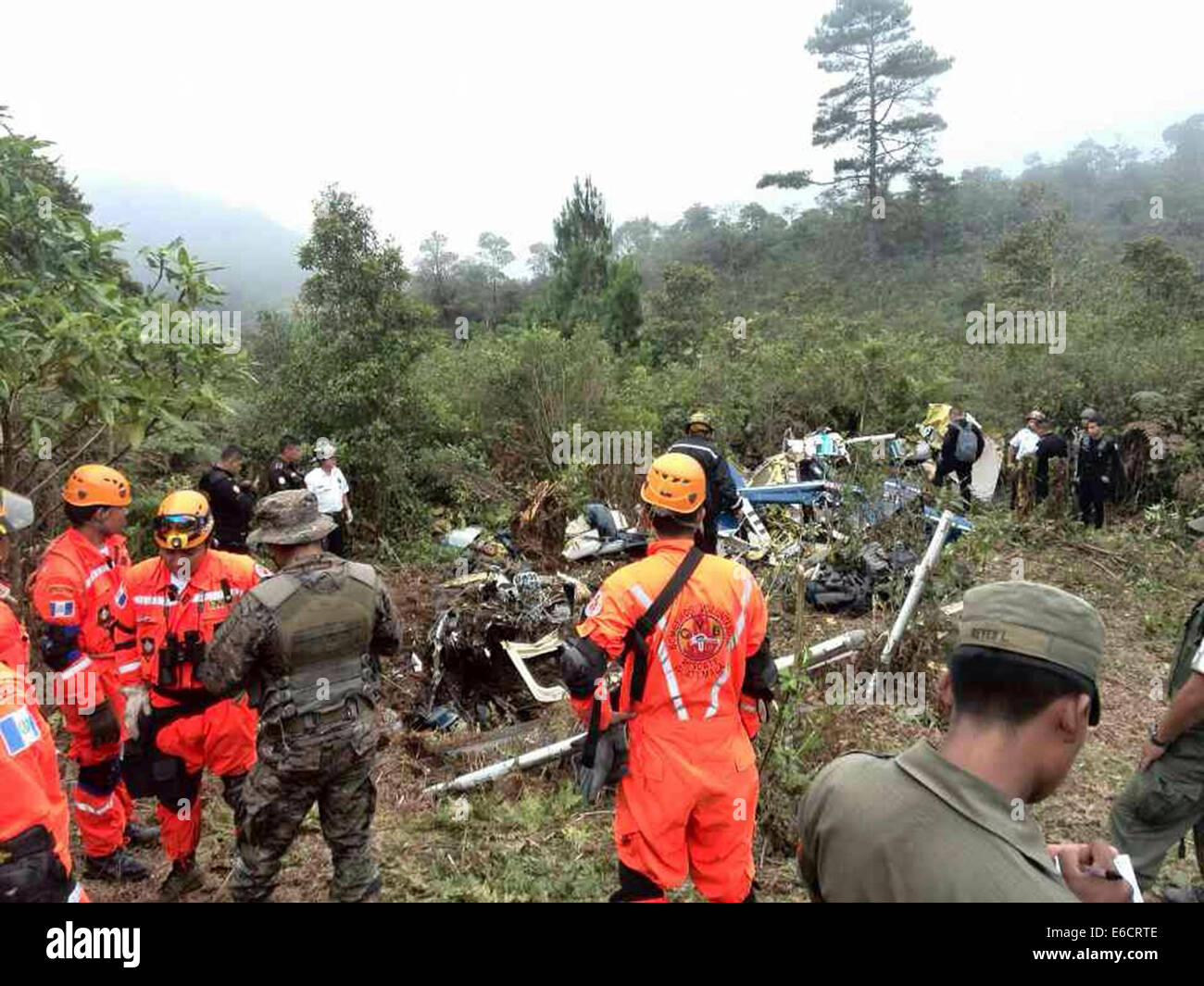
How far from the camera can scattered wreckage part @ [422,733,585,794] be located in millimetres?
3758

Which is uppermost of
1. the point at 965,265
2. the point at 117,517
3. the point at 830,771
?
the point at 965,265

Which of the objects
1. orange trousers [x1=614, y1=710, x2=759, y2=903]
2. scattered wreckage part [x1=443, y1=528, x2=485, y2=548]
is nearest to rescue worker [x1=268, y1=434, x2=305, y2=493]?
scattered wreckage part [x1=443, y1=528, x2=485, y2=548]

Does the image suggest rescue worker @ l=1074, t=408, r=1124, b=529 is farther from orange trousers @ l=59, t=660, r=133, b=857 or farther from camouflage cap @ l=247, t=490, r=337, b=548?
orange trousers @ l=59, t=660, r=133, b=857

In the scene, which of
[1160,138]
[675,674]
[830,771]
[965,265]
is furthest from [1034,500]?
[1160,138]

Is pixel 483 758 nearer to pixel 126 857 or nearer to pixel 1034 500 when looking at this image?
pixel 126 857

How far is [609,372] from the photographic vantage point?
11.6m

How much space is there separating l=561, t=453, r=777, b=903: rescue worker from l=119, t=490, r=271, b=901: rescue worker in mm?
1496

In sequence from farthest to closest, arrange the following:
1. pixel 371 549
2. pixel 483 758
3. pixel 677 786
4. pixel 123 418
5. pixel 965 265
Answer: pixel 965 265 < pixel 371 549 < pixel 483 758 < pixel 123 418 < pixel 677 786

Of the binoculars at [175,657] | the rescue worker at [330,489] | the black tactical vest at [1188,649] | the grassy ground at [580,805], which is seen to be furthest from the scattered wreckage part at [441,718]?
the black tactical vest at [1188,649]

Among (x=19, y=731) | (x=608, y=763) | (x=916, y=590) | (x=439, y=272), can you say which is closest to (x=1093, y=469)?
(x=916, y=590)

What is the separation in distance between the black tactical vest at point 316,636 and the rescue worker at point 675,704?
78 centimetres

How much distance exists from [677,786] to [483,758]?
2.03 m

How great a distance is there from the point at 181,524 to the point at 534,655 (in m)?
2.53
